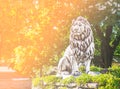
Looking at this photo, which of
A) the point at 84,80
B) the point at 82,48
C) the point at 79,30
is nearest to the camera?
the point at 84,80

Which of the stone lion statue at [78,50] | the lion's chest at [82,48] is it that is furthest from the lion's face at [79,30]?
the lion's chest at [82,48]

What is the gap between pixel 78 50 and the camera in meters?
16.0

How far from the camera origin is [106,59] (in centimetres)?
3397

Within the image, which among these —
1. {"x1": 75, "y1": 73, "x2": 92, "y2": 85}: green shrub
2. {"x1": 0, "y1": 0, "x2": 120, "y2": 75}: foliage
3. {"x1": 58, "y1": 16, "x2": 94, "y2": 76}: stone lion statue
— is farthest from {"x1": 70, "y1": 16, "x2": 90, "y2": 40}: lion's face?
{"x1": 0, "y1": 0, "x2": 120, "y2": 75}: foliage

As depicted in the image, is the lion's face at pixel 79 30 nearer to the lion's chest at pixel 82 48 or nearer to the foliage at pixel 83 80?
the lion's chest at pixel 82 48

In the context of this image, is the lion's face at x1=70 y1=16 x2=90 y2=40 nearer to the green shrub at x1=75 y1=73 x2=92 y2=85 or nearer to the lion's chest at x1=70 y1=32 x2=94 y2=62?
the lion's chest at x1=70 y1=32 x2=94 y2=62

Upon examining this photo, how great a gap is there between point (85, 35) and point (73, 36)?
480 millimetres

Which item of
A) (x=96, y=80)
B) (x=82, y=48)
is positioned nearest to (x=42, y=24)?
(x=82, y=48)

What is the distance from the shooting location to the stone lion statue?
52.2 ft

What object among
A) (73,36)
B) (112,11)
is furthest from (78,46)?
(112,11)

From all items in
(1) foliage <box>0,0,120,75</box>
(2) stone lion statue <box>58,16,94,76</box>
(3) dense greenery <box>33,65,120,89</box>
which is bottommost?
(3) dense greenery <box>33,65,120,89</box>

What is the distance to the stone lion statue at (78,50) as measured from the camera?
15.9 meters

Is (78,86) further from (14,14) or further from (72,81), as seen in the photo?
(14,14)

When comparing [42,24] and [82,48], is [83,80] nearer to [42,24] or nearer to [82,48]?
[82,48]
